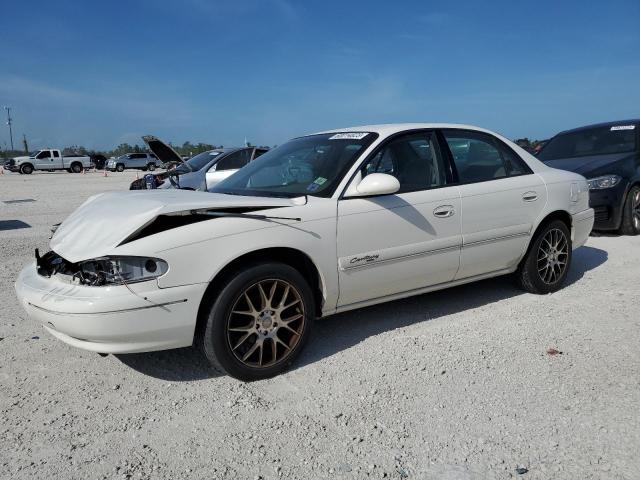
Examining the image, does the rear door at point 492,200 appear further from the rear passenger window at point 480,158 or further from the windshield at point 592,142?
the windshield at point 592,142

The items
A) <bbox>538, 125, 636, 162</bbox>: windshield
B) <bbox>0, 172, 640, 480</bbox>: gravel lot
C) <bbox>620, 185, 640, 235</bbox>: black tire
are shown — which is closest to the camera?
<bbox>0, 172, 640, 480</bbox>: gravel lot

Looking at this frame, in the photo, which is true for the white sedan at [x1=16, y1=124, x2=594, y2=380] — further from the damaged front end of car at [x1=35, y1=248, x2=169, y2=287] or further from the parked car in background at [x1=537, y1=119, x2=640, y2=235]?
the parked car in background at [x1=537, y1=119, x2=640, y2=235]

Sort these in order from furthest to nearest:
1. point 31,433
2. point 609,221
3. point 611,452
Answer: point 609,221 → point 31,433 → point 611,452

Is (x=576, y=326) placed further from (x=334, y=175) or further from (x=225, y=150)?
(x=225, y=150)

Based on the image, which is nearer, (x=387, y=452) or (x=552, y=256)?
(x=387, y=452)

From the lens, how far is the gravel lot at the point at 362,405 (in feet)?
8.12

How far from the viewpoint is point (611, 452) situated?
2.51 m

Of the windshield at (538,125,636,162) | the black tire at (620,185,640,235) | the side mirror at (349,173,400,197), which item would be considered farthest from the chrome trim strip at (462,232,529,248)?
the windshield at (538,125,636,162)

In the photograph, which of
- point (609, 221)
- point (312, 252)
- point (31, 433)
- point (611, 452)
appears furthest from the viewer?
point (609, 221)

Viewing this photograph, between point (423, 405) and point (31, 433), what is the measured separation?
2.07 metres

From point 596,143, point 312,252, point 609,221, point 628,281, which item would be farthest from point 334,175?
point 596,143

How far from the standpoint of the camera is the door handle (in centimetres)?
399

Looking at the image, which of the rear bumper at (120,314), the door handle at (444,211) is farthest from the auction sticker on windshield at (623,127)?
the rear bumper at (120,314)

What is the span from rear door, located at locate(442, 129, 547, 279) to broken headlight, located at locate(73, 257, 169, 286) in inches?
92.9
